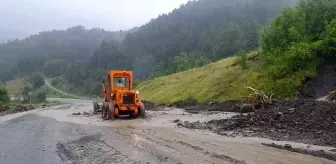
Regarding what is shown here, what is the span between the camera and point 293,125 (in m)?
18.5

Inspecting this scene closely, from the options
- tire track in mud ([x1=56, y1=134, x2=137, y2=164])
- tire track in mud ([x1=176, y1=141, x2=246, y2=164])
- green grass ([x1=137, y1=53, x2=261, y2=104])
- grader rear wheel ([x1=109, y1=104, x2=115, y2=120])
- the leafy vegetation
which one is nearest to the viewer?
tire track in mud ([x1=176, y1=141, x2=246, y2=164])

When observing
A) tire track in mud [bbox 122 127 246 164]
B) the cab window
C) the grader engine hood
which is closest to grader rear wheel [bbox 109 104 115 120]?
the grader engine hood

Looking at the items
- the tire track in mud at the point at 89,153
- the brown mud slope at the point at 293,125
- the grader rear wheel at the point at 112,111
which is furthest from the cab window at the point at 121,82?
the tire track in mud at the point at 89,153

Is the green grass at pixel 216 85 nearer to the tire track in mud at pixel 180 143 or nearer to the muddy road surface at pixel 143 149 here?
the tire track in mud at pixel 180 143

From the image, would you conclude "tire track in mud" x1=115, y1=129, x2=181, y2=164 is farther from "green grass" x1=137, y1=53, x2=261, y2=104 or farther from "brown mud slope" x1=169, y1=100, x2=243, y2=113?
"green grass" x1=137, y1=53, x2=261, y2=104

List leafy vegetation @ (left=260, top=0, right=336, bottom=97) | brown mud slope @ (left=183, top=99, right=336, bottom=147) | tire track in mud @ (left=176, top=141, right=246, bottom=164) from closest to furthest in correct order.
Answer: tire track in mud @ (left=176, top=141, right=246, bottom=164) → brown mud slope @ (left=183, top=99, right=336, bottom=147) → leafy vegetation @ (left=260, top=0, right=336, bottom=97)

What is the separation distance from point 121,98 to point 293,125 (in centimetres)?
1225

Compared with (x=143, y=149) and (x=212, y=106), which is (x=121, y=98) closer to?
(x=212, y=106)

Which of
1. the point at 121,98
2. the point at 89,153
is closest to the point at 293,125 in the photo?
the point at 89,153

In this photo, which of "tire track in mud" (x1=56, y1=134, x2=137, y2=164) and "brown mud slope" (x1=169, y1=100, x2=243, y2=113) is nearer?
"tire track in mud" (x1=56, y1=134, x2=137, y2=164)

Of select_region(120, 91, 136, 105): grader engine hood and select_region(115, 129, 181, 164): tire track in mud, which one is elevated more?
select_region(120, 91, 136, 105): grader engine hood

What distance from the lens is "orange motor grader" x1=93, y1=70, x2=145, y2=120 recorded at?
87.0 feet

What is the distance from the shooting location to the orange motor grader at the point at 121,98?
2653 centimetres

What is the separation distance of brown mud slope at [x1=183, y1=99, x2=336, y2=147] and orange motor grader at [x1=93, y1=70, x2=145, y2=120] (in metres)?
6.71
